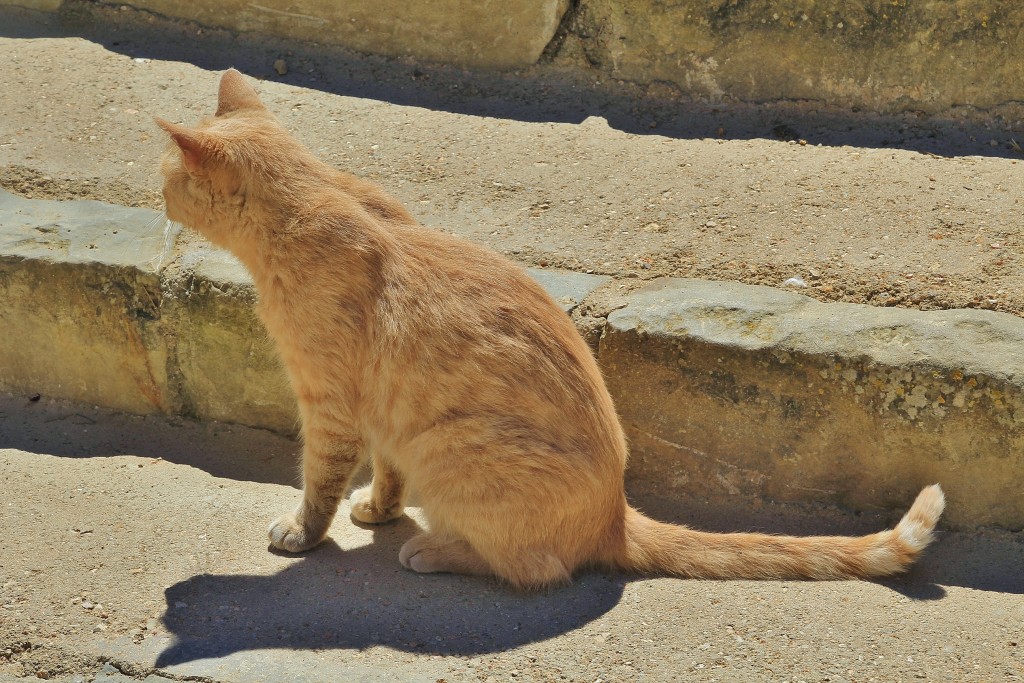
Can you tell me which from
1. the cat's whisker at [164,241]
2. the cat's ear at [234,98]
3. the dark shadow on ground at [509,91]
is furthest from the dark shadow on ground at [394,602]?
the dark shadow on ground at [509,91]

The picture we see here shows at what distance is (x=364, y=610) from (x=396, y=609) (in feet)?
0.34

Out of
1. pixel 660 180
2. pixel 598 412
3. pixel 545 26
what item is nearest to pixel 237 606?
pixel 598 412

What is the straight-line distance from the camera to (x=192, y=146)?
3.39 meters

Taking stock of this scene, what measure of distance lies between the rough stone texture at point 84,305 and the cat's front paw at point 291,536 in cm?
115

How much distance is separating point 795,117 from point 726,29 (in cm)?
60

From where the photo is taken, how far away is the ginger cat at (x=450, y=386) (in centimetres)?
341

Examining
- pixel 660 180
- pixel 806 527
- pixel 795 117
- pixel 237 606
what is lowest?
pixel 237 606

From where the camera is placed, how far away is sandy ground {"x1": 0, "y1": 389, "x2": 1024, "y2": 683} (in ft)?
10.3

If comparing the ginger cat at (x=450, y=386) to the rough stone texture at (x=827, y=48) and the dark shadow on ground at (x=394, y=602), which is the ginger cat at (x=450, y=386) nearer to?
the dark shadow on ground at (x=394, y=602)

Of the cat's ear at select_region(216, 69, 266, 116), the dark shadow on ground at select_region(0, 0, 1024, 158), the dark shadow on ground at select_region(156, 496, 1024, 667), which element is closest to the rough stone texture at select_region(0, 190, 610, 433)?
the cat's ear at select_region(216, 69, 266, 116)

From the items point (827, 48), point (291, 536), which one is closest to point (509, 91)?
→ point (827, 48)

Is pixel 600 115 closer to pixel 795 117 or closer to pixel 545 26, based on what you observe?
pixel 545 26

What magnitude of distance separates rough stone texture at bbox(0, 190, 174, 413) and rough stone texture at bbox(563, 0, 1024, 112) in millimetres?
2831

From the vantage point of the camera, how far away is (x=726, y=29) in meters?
5.57
